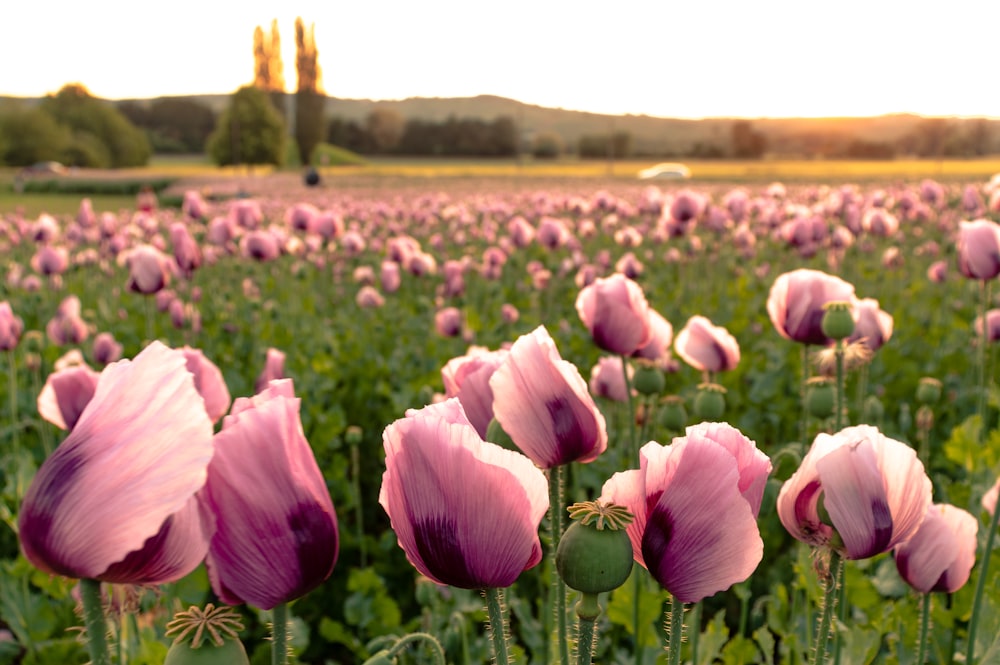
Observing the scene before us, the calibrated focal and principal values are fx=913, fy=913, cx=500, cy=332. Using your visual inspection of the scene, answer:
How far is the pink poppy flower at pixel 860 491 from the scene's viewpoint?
1007mm

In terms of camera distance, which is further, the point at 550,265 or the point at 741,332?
the point at 550,265

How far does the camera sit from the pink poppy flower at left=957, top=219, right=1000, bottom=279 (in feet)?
9.27

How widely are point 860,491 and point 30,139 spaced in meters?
78.9

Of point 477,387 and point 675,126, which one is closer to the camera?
point 477,387

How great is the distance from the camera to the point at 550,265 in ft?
36.0

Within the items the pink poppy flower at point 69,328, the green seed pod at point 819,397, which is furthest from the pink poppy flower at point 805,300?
the pink poppy flower at point 69,328

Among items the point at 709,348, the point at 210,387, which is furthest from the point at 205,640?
the point at 709,348

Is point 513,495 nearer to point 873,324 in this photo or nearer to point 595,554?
point 595,554

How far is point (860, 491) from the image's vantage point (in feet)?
3.32

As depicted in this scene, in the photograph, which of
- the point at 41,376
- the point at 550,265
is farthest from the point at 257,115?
the point at 41,376

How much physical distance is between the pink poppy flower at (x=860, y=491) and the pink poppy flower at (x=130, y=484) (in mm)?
657

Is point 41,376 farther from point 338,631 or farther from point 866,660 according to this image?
point 866,660

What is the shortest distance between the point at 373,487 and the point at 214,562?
11.7 feet

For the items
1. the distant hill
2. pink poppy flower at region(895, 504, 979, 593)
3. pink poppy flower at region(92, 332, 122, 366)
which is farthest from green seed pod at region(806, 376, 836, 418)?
the distant hill
